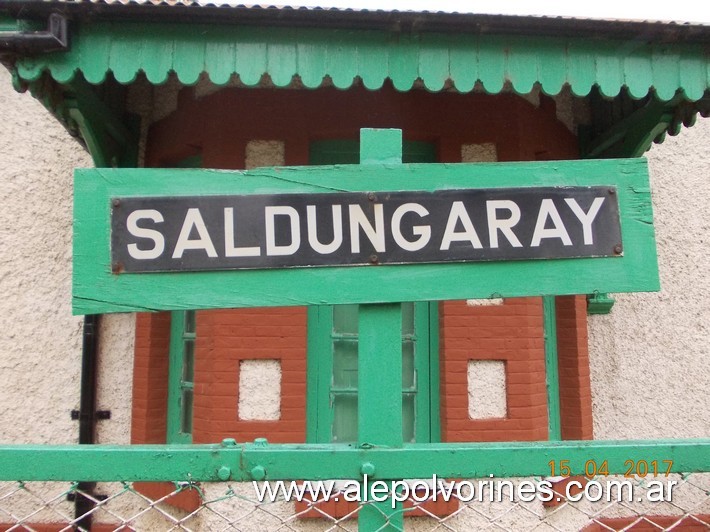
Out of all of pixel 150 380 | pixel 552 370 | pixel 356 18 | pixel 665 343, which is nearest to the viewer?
pixel 356 18

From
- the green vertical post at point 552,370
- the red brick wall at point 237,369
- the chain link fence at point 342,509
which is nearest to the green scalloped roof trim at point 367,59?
the red brick wall at point 237,369

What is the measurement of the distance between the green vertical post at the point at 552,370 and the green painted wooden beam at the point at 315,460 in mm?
2356

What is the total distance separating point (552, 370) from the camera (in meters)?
3.93

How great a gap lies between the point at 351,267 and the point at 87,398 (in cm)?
316

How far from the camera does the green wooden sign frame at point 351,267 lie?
156 centimetres

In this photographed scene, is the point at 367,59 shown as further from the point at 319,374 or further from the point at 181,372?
the point at 181,372

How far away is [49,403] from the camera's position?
13.0 feet

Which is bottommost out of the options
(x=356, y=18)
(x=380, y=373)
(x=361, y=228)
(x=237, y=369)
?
(x=237, y=369)

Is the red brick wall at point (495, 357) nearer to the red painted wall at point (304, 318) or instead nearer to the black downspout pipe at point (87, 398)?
the red painted wall at point (304, 318)

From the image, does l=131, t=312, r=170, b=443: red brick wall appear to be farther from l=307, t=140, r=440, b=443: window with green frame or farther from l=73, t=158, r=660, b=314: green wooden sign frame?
l=73, t=158, r=660, b=314: green wooden sign frame

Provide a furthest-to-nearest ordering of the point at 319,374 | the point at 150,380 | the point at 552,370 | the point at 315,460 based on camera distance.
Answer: the point at 552,370 < the point at 150,380 < the point at 319,374 < the point at 315,460

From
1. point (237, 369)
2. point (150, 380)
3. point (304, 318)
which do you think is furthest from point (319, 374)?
point (150, 380)

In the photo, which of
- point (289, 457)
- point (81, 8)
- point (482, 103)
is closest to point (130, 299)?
point (289, 457)

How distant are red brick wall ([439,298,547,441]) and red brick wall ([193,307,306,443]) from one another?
918mm
